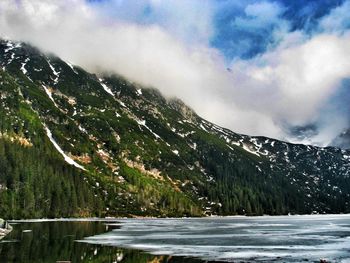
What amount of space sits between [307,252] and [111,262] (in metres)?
27.6

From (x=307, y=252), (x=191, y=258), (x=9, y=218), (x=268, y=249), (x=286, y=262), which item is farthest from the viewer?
(x=9, y=218)

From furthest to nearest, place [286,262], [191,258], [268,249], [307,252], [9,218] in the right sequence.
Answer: [9,218] < [268,249] < [307,252] < [191,258] < [286,262]

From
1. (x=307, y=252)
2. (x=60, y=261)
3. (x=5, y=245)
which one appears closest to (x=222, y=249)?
(x=307, y=252)

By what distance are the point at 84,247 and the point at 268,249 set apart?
90.6 feet

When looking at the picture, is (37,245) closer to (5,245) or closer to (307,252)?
(5,245)

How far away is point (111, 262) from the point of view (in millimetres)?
52625

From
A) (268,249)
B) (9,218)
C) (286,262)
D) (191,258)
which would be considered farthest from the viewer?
(9,218)

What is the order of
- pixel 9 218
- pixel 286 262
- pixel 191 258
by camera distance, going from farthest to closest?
1. pixel 9 218
2. pixel 191 258
3. pixel 286 262

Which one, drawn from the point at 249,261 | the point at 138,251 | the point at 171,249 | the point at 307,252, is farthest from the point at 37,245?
the point at 307,252

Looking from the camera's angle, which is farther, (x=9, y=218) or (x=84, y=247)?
(x=9, y=218)

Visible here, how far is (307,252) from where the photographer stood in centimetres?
6194

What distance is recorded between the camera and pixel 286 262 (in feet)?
164

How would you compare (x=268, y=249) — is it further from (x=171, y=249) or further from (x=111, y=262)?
(x=111, y=262)

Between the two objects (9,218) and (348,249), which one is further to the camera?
(9,218)
